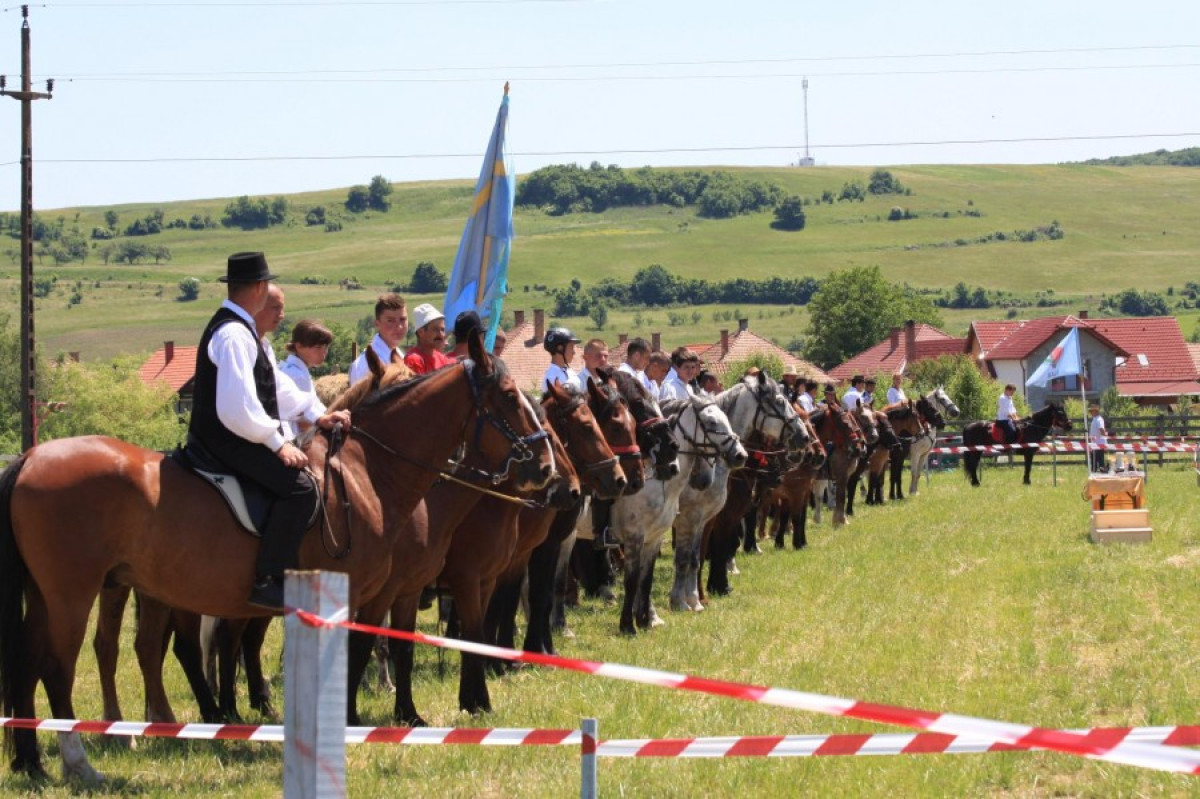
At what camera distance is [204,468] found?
7875 millimetres

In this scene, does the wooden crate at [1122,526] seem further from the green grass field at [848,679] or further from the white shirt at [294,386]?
the white shirt at [294,386]

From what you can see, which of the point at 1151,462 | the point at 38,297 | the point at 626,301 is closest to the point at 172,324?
the point at 38,297

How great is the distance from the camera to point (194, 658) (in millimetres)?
9461

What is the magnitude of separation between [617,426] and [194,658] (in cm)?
470

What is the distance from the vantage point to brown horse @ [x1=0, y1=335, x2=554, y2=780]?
295 inches

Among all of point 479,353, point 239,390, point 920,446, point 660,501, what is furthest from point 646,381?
point 920,446

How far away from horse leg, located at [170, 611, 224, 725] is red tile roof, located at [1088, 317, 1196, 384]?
292 ft

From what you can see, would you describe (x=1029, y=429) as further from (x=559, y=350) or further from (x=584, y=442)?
(x=584, y=442)

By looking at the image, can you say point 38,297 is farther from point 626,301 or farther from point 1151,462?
point 1151,462

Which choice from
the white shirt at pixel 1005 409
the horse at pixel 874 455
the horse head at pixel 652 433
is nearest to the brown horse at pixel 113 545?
the horse head at pixel 652 433

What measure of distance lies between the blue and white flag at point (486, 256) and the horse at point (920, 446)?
19550 mm

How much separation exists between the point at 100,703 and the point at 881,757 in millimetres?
5286

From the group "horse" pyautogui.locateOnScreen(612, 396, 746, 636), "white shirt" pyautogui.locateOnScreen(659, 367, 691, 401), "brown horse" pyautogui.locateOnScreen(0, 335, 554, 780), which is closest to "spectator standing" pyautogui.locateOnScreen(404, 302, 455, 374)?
"brown horse" pyautogui.locateOnScreen(0, 335, 554, 780)

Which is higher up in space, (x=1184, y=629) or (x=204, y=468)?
(x=204, y=468)
